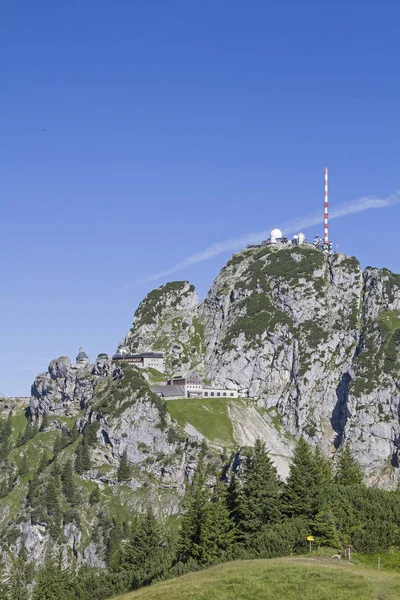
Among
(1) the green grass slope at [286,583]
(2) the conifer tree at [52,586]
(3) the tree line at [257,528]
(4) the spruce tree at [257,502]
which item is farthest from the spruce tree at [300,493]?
(2) the conifer tree at [52,586]

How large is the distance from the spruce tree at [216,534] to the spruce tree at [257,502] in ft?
6.82

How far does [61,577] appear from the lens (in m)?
136

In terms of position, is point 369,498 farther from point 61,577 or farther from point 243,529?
point 61,577

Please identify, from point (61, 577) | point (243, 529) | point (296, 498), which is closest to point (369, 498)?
point (296, 498)

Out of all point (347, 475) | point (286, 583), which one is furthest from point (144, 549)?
point (286, 583)

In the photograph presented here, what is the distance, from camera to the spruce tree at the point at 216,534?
10162 centimetres

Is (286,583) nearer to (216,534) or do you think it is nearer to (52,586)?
(216,534)

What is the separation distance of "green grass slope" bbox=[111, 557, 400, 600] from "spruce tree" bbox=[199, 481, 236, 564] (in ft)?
54.4

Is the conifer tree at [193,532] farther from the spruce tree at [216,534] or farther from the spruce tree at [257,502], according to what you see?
the spruce tree at [257,502]

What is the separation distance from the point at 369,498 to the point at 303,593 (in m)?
39.5

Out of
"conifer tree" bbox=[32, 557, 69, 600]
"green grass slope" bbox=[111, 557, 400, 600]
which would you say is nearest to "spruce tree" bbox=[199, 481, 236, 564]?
"green grass slope" bbox=[111, 557, 400, 600]

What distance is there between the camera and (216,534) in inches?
4161

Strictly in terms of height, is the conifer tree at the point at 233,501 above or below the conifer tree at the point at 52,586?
above

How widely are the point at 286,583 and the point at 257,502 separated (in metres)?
40.2
